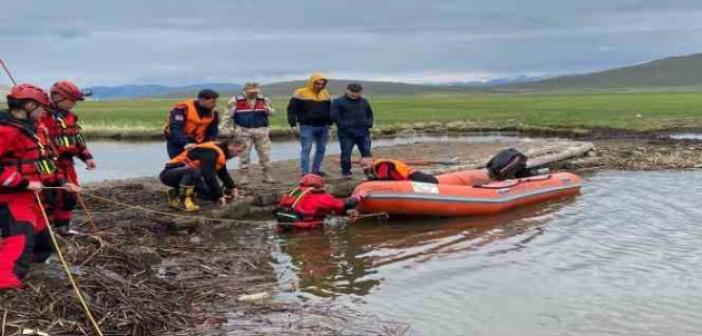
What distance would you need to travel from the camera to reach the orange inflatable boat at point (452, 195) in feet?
40.8

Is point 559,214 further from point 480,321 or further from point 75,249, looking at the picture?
point 75,249

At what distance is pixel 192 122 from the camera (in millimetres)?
11977

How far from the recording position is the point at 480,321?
764 cm

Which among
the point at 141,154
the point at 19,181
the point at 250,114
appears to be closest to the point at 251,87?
the point at 250,114

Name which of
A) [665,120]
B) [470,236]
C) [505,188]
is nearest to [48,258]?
[470,236]

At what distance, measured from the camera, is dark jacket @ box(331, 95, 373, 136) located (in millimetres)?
14227

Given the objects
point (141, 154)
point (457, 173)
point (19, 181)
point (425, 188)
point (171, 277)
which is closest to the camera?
point (19, 181)

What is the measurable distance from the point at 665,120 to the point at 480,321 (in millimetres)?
26717

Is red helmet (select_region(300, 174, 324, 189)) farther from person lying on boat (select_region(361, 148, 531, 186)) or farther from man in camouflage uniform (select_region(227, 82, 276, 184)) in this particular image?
man in camouflage uniform (select_region(227, 82, 276, 184))

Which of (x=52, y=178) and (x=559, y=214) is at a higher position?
(x=52, y=178)

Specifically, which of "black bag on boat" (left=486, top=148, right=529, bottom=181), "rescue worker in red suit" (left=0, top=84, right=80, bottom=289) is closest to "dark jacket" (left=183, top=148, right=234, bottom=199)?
"rescue worker in red suit" (left=0, top=84, right=80, bottom=289)

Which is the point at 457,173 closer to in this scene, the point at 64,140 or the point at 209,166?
the point at 209,166

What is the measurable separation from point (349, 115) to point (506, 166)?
2.81 meters

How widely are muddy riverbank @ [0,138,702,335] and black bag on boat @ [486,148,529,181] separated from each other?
8.00 feet
